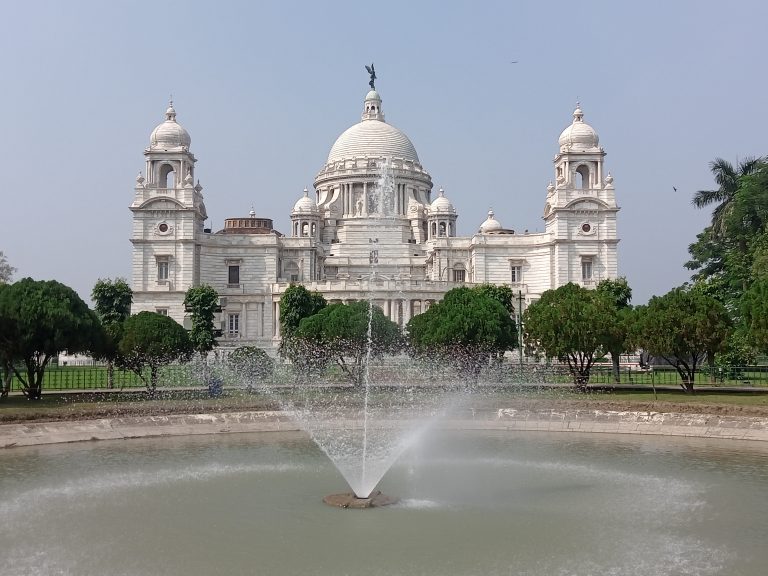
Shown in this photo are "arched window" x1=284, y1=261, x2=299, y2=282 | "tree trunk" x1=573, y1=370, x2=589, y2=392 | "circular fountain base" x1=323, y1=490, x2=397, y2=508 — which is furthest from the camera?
"arched window" x1=284, y1=261, x2=299, y2=282

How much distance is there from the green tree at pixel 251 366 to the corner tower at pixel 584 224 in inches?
1477

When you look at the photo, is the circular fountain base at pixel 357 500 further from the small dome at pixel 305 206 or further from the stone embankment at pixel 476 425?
the small dome at pixel 305 206

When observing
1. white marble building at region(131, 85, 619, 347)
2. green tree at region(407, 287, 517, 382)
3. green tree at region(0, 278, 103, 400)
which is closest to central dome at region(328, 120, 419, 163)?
white marble building at region(131, 85, 619, 347)

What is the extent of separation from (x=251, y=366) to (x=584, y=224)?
4297cm

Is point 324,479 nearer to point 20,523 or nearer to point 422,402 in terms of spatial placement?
point 20,523

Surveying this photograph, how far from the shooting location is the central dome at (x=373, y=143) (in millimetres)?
113312

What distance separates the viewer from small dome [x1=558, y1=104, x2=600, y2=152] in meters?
80.3

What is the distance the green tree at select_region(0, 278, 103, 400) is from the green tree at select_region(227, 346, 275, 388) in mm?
9562

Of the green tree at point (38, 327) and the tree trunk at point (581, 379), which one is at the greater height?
the green tree at point (38, 327)

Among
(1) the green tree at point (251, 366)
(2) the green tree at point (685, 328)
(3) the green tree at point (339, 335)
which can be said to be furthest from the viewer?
(3) the green tree at point (339, 335)

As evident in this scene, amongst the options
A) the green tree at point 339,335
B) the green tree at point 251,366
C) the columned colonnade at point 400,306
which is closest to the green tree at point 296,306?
the columned colonnade at point 400,306

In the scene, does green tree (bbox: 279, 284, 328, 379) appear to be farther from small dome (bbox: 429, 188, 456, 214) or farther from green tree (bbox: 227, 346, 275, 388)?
small dome (bbox: 429, 188, 456, 214)

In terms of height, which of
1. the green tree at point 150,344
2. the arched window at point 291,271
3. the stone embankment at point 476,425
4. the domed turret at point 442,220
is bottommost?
the stone embankment at point 476,425

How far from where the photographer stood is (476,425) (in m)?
30.9
